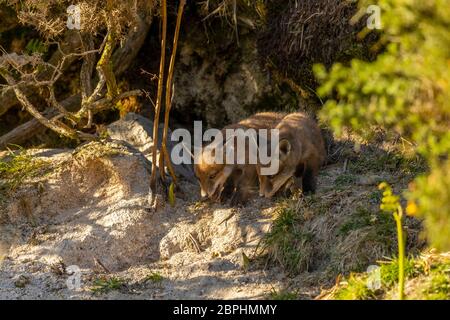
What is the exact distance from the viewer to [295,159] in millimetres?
8039

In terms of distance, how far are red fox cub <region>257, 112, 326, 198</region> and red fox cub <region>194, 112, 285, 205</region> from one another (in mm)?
175

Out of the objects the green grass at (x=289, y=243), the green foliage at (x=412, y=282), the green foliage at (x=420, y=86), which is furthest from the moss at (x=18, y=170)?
the green foliage at (x=420, y=86)

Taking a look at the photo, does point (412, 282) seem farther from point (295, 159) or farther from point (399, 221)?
point (295, 159)

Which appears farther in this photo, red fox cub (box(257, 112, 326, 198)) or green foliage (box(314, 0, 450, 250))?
red fox cub (box(257, 112, 326, 198))

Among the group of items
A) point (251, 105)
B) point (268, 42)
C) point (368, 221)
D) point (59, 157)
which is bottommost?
point (368, 221)

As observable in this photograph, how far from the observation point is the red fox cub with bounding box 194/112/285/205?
8000mm

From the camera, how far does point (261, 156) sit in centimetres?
819

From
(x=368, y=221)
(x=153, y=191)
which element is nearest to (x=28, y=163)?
(x=153, y=191)

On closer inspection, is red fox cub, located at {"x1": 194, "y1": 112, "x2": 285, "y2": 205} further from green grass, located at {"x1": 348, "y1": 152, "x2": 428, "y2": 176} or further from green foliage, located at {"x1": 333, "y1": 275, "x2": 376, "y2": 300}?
green foliage, located at {"x1": 333, "y1": 275, "x2": 376, "y2": 300}

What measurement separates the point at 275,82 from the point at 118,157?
232cm

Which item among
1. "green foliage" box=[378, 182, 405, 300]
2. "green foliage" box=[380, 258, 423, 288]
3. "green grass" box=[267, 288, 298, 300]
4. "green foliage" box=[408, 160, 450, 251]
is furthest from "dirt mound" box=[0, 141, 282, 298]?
"green foliage" box=[408, 160, 450, 251]

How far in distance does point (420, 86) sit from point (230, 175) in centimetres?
377

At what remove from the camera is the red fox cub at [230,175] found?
8000 mm

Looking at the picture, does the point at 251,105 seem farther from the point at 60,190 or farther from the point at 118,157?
the point at 60,190
